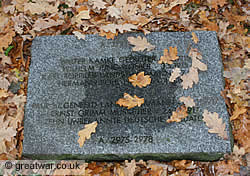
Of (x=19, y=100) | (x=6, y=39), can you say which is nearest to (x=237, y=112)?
(x=19, y=100)

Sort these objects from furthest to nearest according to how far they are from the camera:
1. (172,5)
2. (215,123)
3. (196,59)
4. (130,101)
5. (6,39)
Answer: (172,5), (6,39), (196,59), (130,101), (215,123)

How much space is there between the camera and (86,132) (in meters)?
2.47

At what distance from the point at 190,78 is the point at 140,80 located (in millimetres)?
592

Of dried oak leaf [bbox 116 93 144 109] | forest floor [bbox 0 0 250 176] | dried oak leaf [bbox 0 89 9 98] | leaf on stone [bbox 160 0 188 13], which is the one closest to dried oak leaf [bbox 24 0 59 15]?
forest floor [bbox 0 0 250 176]

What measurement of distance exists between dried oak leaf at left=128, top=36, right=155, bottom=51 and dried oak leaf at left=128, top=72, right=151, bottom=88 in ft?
1.11

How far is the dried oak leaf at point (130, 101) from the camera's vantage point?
2.54 metres

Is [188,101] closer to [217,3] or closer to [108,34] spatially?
[108,34]

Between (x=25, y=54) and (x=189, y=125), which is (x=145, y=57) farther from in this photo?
(x=25, y=54)

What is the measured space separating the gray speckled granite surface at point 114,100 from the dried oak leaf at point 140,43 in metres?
0.06

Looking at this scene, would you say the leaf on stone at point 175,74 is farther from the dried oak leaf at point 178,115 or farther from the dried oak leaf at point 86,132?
the dried oak leaf at point 86,132

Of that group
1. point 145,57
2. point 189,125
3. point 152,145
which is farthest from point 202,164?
point 145,57

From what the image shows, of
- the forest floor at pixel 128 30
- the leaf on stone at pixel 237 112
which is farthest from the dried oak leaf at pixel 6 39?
the leaf on stone at pixel 237 112

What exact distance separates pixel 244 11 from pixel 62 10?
104 inches

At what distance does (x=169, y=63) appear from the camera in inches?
105
